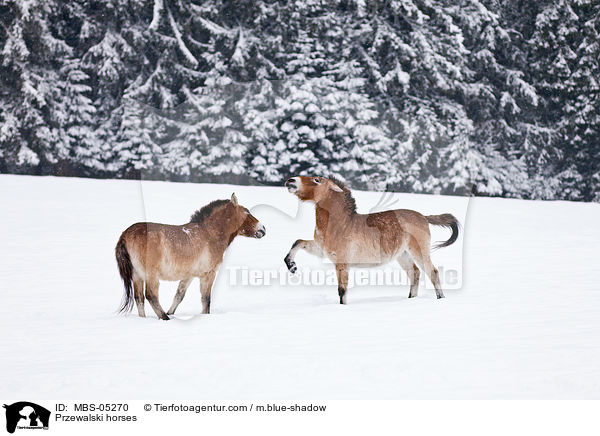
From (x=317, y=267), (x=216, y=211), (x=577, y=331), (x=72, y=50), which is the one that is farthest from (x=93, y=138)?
(x=577, y=331)

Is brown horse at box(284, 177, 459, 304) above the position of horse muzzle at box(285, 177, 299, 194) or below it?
below

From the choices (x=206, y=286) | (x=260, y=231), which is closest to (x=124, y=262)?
(x=206, y=286)

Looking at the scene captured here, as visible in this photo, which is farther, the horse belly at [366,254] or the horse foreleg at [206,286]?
the horse belly at [366,254]

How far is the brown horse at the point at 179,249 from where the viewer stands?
6.44 meters

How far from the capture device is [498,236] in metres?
15.0

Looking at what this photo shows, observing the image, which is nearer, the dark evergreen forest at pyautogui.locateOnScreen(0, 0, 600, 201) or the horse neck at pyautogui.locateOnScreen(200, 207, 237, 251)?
the horse neck at pyautogui.locateOnScreen(200, 207, 237, 251)

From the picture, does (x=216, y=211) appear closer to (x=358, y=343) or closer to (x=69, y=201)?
(x=358, y=343)

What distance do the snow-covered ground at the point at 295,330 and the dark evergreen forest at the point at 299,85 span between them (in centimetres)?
943

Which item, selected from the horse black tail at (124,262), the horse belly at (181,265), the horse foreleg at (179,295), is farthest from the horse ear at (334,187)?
the horse black tail at (124,262)

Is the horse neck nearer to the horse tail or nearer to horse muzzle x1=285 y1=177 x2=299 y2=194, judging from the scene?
horse muzzle x1=285 y1=177 x2=299 y2=194

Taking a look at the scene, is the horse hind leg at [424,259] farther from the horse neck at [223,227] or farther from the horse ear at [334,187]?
the horse neck at [223,227]

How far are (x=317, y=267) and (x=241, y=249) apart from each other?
197 cm

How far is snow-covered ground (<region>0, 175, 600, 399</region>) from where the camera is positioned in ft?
16.1

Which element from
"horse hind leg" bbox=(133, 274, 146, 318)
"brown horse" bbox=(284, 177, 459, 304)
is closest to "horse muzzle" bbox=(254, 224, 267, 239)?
"brown horse" bbox=(284, 177, 459, 304)
